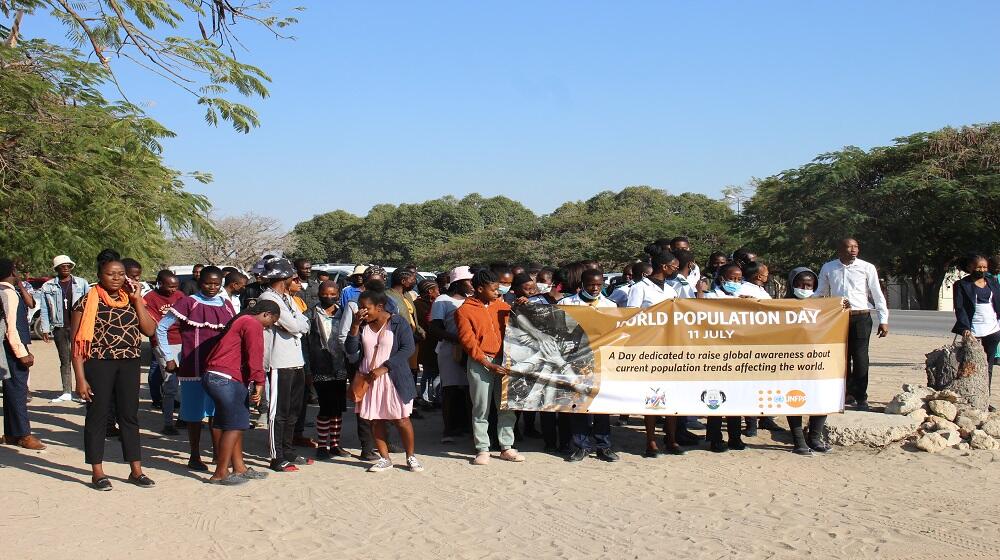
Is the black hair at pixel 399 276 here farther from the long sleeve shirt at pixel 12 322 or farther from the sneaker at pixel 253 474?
the long sleeve shirt at pixel 12 322

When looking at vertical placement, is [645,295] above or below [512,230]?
below

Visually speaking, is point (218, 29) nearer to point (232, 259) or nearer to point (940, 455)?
point (940, 455)

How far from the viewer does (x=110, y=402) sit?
685 centimetres

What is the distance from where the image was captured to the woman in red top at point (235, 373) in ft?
22.0

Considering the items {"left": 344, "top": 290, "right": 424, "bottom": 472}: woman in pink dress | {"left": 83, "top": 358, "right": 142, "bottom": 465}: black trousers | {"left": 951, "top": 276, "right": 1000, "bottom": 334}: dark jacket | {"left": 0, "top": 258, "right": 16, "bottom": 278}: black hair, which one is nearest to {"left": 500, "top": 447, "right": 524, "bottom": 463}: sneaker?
{"left": 344, "top": 290, "right": 424, "bottom": 472}: woman in pink dress

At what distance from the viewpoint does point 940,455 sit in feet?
25.4

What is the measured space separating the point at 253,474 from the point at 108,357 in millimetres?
1432

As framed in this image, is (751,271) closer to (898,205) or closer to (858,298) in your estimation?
(858,298)

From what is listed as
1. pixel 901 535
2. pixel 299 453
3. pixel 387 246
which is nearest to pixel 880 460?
pixel 901 535

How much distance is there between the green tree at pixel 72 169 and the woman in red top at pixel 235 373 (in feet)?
20.6

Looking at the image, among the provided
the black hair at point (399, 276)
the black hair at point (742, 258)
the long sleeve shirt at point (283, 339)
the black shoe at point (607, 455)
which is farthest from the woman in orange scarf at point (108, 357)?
the black hair at point (742, 258)

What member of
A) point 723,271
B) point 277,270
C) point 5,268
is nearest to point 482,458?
point 277,270

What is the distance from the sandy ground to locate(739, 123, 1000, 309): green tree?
27358 mm

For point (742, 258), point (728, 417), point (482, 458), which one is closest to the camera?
point (482, 458)
